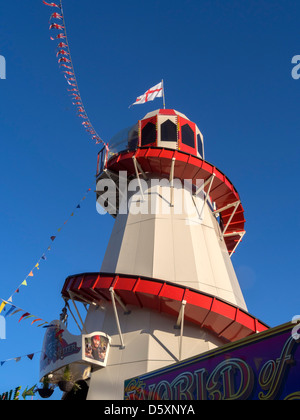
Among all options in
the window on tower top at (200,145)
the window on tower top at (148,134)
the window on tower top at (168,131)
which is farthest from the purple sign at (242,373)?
the window on tower top at (200,145)

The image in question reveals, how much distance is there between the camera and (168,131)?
30.2 metres

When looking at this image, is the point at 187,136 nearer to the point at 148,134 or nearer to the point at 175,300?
the point at 148,134

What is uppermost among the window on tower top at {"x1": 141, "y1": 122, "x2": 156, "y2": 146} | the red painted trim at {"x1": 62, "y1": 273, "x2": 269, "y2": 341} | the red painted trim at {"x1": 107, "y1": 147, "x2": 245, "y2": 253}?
the window on tower top at {"x1": 141, "y1": 122, "x2": 156, "y2": 146}

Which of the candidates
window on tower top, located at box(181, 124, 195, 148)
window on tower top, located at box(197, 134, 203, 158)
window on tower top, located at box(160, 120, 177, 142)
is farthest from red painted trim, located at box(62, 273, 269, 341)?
window on tower top, located at box(197, 134, 203, 158)

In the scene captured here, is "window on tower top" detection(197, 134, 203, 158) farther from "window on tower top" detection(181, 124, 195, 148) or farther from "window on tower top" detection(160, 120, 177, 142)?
"window on tower top" detection(160, 120, 177, 142)

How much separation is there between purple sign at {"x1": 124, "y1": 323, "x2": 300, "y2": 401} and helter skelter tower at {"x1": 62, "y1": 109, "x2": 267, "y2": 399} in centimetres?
589

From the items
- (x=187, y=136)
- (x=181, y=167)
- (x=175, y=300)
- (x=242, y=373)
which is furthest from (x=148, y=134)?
(x=242, y=373)

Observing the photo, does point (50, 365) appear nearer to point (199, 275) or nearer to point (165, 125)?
point (199, 275)

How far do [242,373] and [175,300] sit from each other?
876 cm

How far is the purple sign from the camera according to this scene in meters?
9.42

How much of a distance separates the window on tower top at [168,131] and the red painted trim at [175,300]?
13.1 metres

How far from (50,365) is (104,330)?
10.3 feet

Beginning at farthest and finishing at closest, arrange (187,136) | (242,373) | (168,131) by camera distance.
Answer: (187,136) < (168,131) < (242,373)

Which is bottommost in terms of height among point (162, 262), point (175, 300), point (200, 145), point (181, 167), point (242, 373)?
point (242, 373)
